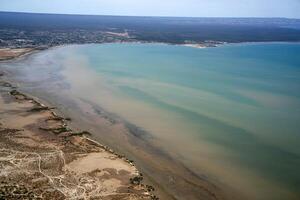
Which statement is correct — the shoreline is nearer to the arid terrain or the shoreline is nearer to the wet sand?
the arid terrain

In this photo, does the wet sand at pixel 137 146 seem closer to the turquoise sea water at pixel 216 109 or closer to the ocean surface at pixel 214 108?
the ocean surface at pixel 214 108

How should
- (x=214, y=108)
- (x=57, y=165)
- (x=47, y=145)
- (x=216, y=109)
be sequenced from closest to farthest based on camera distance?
(x=57, y=165) < (x=47, y=145) < (x=216, y=109) < (x=214, y=108)

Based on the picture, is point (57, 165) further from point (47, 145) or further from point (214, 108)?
point (214, 108)

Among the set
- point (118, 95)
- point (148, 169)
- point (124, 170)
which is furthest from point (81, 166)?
point (118, 95)

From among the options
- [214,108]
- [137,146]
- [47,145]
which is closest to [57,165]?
[47,145]

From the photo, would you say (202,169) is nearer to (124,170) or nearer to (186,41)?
Answer: (124,170)

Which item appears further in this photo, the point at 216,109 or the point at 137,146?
the point at 216,109
